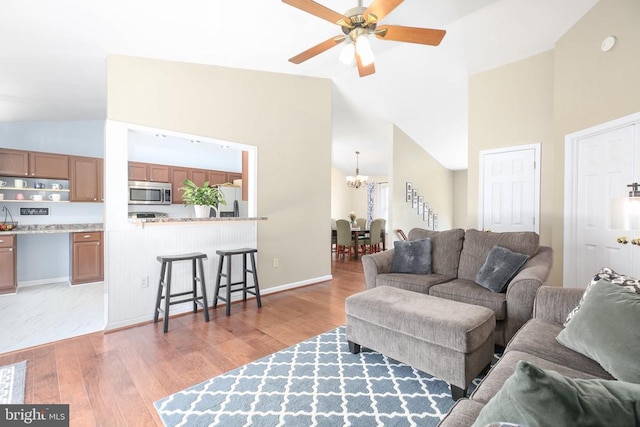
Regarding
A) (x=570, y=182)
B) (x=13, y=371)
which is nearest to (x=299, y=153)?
(x=570, y=182)

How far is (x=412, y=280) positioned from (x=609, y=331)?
1683 mm

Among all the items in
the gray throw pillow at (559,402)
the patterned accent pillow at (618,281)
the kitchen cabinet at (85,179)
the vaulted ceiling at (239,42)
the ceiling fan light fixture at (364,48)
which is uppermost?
the vaulted ceiling at (239,42)

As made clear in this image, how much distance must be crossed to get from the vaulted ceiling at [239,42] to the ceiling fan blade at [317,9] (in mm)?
724

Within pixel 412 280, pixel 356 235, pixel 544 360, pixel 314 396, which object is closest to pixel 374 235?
pixel 356 235

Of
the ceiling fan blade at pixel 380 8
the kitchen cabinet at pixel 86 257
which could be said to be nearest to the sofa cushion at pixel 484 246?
the ceiling fan blade at pixel 380 8

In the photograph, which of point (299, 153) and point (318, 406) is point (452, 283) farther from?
point (299, 153)

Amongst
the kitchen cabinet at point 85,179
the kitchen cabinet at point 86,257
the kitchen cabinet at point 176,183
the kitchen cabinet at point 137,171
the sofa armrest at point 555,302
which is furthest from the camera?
the kitchen cabinet at point 176,183

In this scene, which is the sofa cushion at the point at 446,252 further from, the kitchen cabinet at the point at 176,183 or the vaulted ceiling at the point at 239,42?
the kitchen cabinet at the point at 176,183

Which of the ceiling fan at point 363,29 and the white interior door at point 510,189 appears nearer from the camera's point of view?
the ceiling fan at point 363,29

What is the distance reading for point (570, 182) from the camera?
3.32 meters

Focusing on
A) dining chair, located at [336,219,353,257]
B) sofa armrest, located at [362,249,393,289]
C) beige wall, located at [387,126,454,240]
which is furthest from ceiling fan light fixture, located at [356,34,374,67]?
dining chair, located at [336,219,353,257]

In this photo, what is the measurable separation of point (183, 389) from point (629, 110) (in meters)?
4.18

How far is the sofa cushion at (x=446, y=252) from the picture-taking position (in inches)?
126

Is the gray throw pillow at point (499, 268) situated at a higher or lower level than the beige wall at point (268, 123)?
lower
